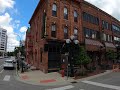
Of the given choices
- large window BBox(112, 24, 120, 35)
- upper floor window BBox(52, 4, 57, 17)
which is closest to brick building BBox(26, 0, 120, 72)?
upper floor window BBox(52, 4, 57, 17)

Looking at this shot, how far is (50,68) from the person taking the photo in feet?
78.5

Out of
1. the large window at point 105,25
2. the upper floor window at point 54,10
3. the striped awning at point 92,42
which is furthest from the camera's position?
the large window at point 105,25

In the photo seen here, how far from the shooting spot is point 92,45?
31125 mm

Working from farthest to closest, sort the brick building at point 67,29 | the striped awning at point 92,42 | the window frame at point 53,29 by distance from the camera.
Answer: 1. the striped awning at point 92,42
2. the window frame at point 53,29
3. the brick building at point 67,29

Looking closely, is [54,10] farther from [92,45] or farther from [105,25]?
[105,25]

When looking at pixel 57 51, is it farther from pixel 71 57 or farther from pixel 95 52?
pixel 95 52

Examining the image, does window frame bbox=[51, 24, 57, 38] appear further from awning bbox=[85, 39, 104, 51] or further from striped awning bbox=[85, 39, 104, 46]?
striped awning bbox=[85, 39, 104, 46]

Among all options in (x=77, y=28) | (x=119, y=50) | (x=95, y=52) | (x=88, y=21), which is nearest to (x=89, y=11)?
(x=88, y=21)

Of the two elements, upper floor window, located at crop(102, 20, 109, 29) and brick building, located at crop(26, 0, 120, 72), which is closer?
brick building, located at crop(26, 0, 120, 72)

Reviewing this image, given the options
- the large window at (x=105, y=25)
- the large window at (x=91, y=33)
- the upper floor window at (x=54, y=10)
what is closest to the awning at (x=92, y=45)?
the large window at (x=91, y=33)

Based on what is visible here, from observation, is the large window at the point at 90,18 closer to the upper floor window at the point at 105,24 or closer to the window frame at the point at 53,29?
the upper floor window at the point at 105,24

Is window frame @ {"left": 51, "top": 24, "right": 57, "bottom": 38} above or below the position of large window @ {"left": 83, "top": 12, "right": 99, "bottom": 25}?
below

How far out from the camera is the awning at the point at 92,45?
98.6 feet

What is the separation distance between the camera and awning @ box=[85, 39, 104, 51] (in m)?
30.1
